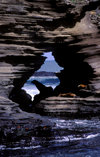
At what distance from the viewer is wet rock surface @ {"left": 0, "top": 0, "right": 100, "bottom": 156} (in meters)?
11.9

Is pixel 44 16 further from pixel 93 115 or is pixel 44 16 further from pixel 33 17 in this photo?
pixel 93 115

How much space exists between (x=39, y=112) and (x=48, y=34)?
13.3 ft

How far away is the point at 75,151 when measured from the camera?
889cm

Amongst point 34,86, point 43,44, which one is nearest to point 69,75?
point 43,44

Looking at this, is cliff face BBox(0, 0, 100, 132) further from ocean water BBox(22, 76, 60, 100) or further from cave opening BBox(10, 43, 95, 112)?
ocean water BBox(22, 76, 60, 100)

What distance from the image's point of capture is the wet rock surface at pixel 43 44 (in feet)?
38.9

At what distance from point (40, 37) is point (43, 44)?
42cm

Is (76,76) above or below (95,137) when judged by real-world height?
below

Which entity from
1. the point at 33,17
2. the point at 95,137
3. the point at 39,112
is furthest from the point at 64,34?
the point at 95,137

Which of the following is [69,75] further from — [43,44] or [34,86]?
[34,86]

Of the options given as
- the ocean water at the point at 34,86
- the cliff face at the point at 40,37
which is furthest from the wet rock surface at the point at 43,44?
the ocean water at the point at 34,86

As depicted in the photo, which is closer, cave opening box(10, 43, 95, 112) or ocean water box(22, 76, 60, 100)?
cave opening box(10, 43, 95, 112)

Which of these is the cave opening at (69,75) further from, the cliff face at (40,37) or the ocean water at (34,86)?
the ocean water at (34,86)

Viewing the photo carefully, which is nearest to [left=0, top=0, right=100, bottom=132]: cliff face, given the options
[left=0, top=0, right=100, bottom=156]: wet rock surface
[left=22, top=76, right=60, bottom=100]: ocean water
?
[left=0, top=0, right=100, bottom=156]: wet rock surface
